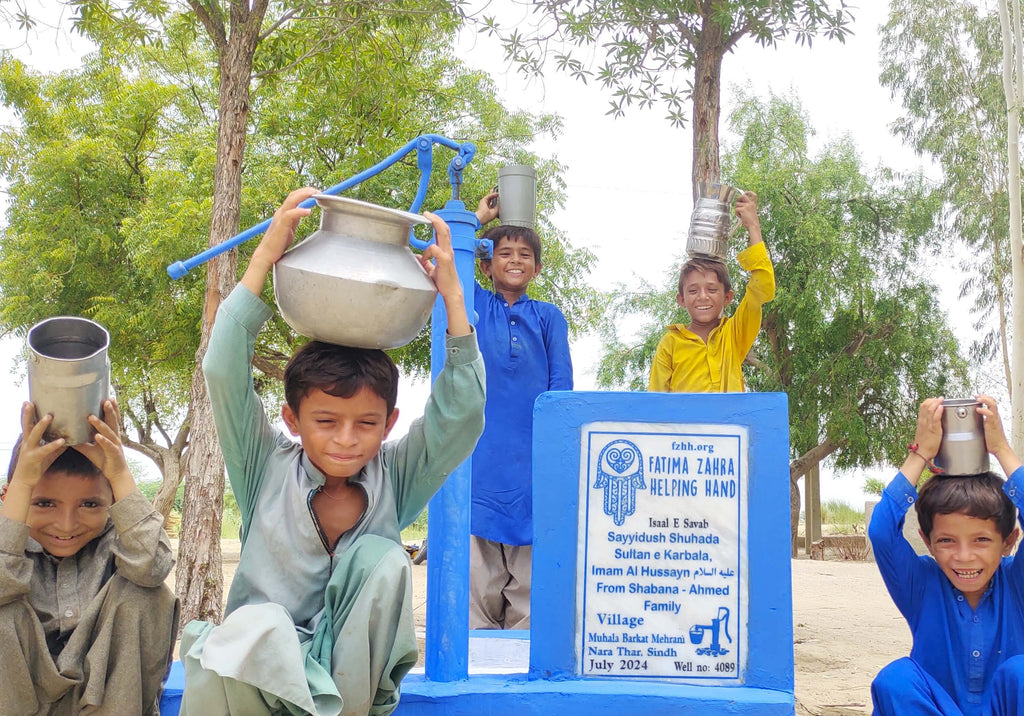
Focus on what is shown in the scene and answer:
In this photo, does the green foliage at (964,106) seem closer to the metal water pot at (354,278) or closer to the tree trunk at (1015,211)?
the tree trunk at (1015,211)

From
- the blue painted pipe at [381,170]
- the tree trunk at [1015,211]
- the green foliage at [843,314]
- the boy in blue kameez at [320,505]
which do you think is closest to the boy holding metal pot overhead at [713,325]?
the blue painted pipe at [381,170]

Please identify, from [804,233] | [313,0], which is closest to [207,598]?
[313,0]

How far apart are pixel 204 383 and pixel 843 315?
10.5 m

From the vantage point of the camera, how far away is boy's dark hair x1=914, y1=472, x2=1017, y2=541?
102 inches

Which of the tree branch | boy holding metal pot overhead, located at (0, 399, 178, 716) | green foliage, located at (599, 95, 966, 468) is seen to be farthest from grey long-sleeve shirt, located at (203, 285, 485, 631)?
the tree branch

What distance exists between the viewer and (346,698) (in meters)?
1.92

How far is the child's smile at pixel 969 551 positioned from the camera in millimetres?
2578

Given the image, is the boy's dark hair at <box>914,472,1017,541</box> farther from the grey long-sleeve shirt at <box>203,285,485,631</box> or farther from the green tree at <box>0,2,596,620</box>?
the green tree at <box>0,2,596,620</box>

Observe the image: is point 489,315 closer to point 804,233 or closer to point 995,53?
point 804,233

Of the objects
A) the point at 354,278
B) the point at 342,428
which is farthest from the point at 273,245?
the point at 342,428

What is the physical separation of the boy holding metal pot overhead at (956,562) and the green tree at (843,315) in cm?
1187

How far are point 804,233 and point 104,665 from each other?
13645 millimetres

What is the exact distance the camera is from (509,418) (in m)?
3.65

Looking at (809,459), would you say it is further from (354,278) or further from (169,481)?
(354,278)
